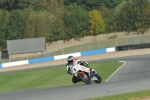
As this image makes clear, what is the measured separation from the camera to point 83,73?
19344 millimetres

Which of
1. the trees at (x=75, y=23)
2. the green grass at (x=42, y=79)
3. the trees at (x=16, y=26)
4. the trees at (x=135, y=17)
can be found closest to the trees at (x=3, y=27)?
the trees at (x=16, y=26)

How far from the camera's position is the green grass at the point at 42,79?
31.7m

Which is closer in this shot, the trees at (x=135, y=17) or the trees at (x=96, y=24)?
the trees at (x=135, y=17)

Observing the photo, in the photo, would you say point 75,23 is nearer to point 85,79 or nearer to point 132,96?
point 85,79

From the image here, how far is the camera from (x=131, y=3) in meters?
85.1

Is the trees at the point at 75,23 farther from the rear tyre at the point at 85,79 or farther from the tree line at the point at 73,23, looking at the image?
the rear tyre at the point at 85,79

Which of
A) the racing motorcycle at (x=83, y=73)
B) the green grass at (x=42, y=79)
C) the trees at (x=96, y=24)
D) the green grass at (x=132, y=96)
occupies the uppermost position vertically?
the trees at (x=96, y=24)

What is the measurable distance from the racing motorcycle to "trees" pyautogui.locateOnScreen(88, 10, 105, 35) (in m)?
63.8

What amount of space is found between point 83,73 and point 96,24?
216 feet

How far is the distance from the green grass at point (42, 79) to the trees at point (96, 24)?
1770 inches

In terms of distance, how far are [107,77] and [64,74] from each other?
235 inches

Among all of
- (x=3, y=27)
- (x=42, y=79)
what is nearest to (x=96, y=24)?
(x=3, y=27)

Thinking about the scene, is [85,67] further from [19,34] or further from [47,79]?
[19,34]

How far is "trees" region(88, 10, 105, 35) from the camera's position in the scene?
83812mm
